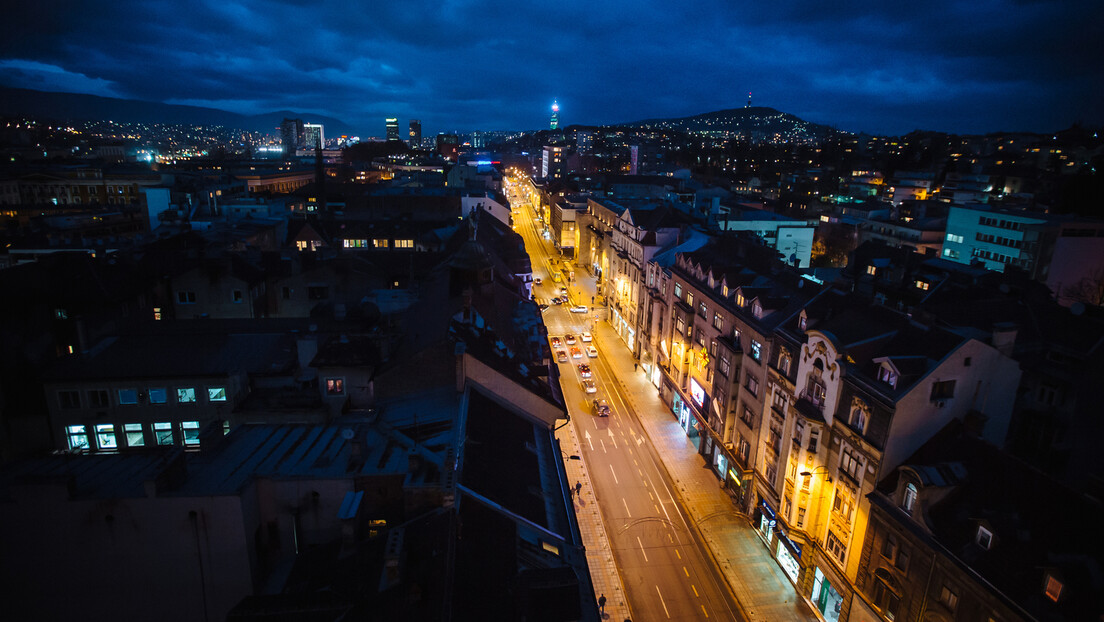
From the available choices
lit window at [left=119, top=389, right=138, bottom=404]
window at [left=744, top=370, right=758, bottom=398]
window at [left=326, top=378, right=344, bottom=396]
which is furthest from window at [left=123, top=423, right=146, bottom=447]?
window at [left=744, top=370, right=758, bottom=398]

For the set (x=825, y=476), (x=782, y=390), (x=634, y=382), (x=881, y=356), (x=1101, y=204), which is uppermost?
(x=1101, y=204)

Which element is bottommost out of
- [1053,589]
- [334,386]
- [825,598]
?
[825,598]

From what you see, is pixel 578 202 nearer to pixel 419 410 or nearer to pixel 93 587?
pixel 419 410

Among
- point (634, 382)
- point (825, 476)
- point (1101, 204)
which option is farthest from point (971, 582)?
point (1101, 204)

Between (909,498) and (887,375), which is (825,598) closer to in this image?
(909,498)

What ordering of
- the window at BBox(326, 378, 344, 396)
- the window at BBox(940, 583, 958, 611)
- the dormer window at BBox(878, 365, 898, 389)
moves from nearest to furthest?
the window at BBox(940, 583, 958, 611), the window at BBox(326, 378, 344, 396), the dormer window at BBox(878, 365, 898, 389)

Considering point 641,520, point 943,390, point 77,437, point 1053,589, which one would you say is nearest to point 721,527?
point 641,520

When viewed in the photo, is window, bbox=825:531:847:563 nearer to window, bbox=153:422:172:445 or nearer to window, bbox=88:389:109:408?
window, bbox=153:422:172:445
